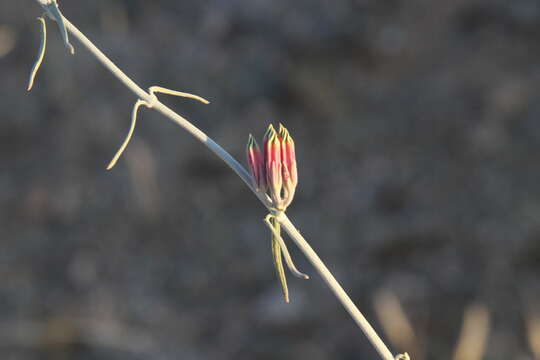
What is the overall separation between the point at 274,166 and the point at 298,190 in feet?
7.75

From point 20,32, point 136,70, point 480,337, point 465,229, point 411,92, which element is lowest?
point 480,337

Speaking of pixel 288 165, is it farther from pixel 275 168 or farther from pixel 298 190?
pixel 298 190

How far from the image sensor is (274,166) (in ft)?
2.29

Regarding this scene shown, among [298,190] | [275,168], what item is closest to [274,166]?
[275,168]

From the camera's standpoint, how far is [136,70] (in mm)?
3596

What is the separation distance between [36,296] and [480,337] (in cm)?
179

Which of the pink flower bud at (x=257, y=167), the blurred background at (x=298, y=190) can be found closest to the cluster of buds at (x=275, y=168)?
the pink flower bud at (x=257, y=167)

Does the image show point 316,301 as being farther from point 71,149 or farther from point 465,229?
point 71,149

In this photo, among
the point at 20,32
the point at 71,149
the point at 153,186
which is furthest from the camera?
the point at 20,32

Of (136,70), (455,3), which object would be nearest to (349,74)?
(455,3)

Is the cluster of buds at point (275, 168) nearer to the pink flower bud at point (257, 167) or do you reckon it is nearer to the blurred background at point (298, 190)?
the pink flower bud at point (257, 167)

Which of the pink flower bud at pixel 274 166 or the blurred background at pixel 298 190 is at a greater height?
the blurred background at pixel 298 190

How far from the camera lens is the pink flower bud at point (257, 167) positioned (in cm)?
70

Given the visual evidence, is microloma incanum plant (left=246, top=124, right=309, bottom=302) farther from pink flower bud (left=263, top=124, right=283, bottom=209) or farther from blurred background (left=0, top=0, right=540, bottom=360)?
blurred background (left=0, top=0, right=540, bottom=360)
